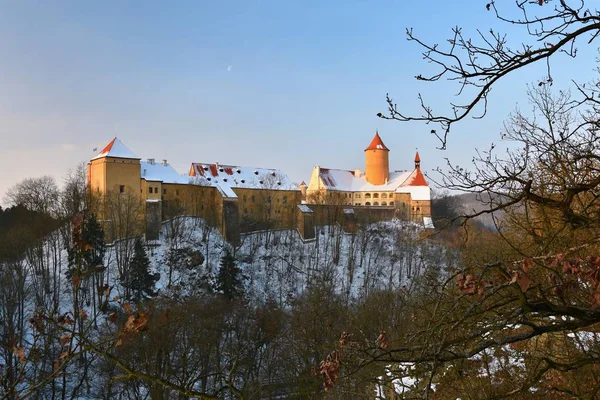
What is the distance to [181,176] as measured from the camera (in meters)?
44.3

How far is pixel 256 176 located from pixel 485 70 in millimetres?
47336

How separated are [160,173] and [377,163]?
25.3 metres

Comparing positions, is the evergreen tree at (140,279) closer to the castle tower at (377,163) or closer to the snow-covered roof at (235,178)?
the snow-covered roof at (235,178)

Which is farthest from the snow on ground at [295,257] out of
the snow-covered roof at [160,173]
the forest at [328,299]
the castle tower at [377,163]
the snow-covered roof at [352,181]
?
the castle tower at [377,163]

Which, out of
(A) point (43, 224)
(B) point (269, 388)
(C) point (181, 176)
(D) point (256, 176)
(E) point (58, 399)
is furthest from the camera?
(D) point (256, 176)

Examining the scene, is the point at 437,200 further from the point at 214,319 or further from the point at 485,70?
the point at 485,70

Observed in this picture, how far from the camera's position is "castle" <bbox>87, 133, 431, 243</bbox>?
38.7m

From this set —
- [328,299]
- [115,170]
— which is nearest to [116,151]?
[115,170]

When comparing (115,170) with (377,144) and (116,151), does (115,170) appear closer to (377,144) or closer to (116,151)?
(116,151)

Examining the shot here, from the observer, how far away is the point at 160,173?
42.4 metres

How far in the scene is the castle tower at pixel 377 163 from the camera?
57219 millimetres

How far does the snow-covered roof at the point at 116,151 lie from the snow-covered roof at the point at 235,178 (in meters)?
7.05

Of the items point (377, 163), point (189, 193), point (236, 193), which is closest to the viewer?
point (189, 193)

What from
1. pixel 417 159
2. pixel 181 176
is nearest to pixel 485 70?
pixel 181 176
